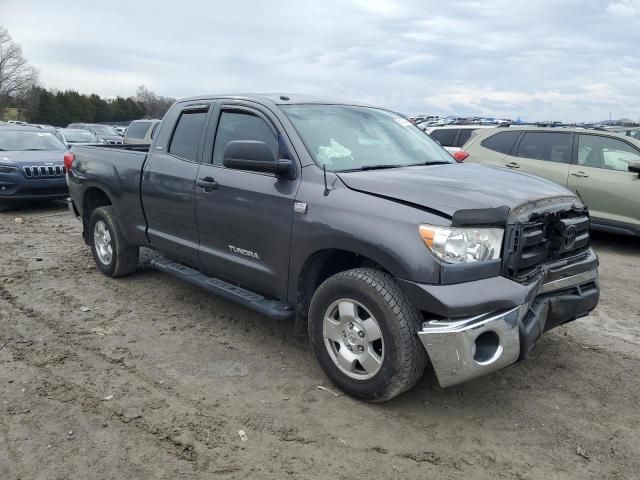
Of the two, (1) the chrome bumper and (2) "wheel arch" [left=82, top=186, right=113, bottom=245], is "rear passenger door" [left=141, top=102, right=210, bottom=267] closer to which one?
(2) "wheel arch" [left=82, top=186, right=113, bottom=245]

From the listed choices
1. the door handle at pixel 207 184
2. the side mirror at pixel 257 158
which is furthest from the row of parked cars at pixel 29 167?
the side mirror at pixel 257 158

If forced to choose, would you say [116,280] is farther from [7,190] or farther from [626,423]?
[7,190]

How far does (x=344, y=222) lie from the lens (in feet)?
11.1

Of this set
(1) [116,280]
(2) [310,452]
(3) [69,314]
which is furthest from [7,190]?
(2) [310,452]

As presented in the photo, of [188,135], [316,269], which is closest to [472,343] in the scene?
[316,269]

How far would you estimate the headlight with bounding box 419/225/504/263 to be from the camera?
9.87ft

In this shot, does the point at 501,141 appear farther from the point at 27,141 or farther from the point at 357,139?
the point at 27,141

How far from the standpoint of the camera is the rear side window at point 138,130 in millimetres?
15734

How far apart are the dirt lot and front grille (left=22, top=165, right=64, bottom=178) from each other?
19.4 feet

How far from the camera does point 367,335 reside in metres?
3.29

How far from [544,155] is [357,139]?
5.22 meters

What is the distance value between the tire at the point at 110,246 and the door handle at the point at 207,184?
68.2 inches

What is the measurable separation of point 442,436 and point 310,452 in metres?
0.77

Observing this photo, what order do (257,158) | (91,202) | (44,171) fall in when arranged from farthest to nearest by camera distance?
(44,171) < (91,202) < (257,158)
